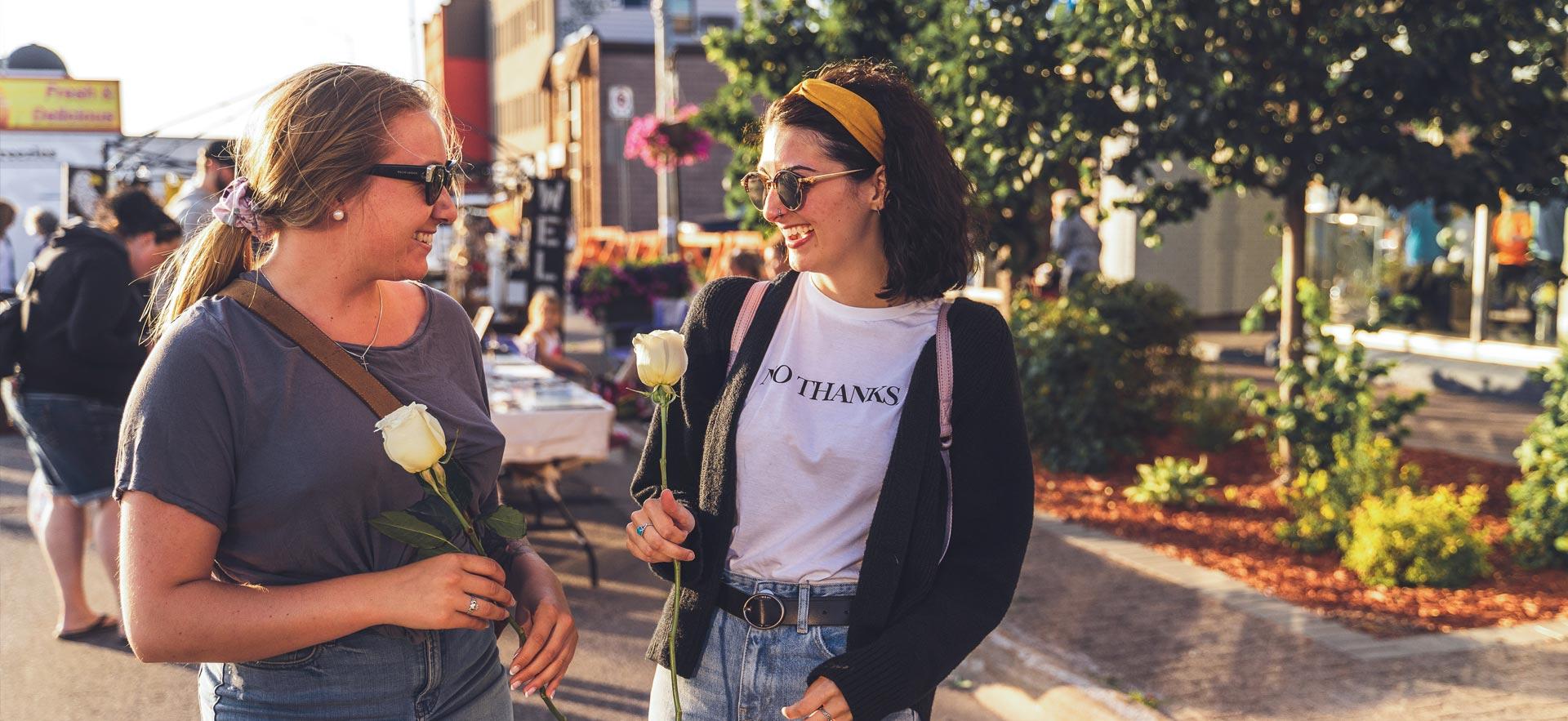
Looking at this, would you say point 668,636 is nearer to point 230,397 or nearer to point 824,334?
point 824,334

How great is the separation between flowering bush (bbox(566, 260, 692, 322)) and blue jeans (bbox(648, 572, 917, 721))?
1311 cm

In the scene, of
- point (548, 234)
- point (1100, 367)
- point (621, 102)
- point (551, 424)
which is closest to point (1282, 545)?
point (1100, 367)

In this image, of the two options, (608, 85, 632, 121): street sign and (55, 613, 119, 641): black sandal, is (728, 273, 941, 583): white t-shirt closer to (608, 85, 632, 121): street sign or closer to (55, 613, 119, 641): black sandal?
(55, 613, 119, 641): black sandal

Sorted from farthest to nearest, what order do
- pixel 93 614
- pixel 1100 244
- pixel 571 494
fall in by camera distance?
pixel 1100 244 → pixel 571 494 → pixel 93 614

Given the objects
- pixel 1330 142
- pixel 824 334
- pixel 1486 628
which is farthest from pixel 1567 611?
pixel 824 334

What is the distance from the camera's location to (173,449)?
187cm

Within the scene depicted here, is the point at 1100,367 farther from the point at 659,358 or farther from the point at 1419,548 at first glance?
the point at 659,358

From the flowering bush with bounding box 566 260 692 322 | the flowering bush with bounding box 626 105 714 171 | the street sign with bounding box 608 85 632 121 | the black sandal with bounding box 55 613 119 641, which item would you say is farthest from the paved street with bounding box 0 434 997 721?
the street sign with bounding box 608 85 632 121

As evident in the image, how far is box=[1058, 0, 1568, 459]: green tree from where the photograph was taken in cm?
732

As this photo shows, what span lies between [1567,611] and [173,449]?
607cm

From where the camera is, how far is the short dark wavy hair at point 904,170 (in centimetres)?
238

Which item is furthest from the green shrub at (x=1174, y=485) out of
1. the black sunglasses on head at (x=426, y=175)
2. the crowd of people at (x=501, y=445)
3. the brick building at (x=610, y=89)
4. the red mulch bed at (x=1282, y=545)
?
the brick building at (x=610, y=89)

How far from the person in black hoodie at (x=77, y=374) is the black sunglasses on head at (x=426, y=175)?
4.39 m

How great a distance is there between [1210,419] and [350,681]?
8.62 meters
